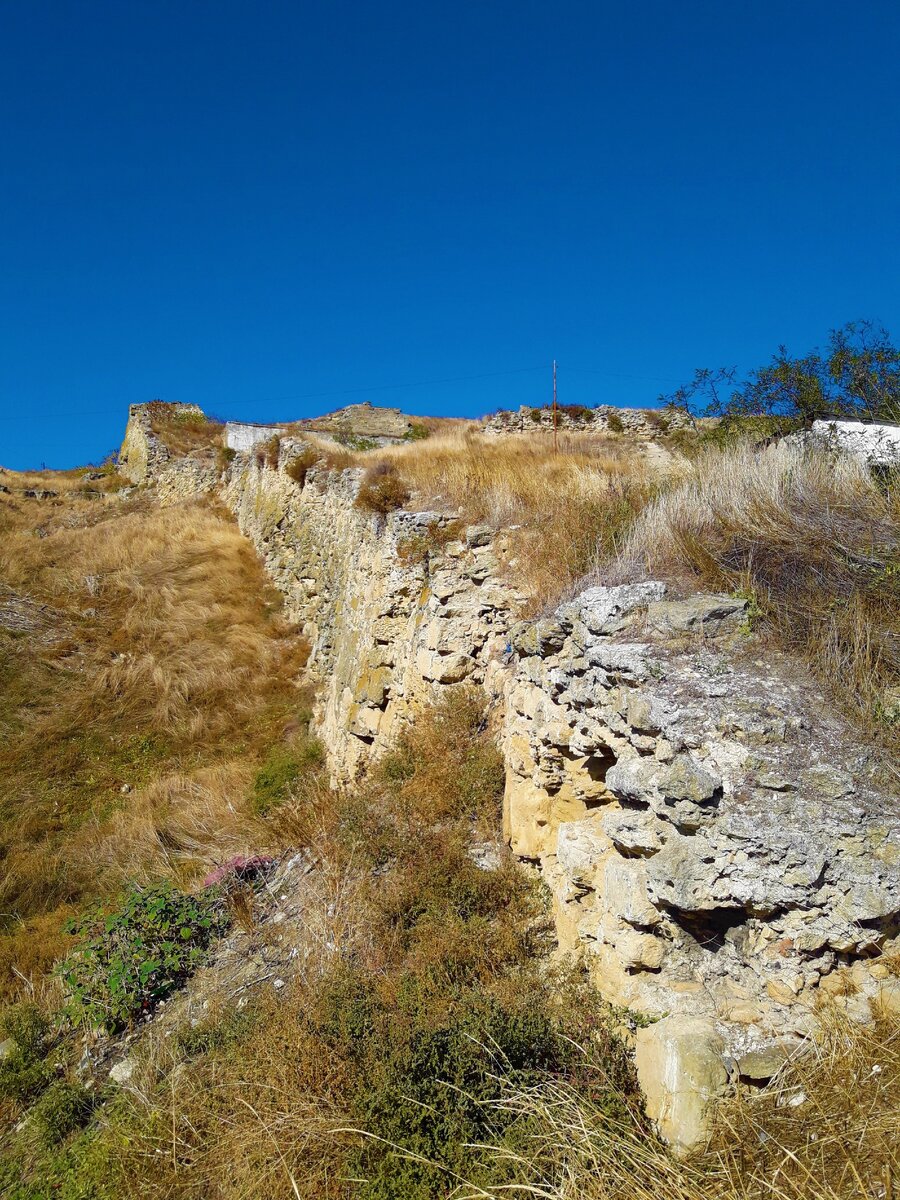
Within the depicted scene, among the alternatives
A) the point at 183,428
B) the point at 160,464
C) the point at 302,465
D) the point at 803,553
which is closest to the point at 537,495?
the point at 803,553

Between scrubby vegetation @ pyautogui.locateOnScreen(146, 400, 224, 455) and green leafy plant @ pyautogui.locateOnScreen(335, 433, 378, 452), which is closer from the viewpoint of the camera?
green leafy plant @ pyautogui.locateOnScreen(335, 433, 378, 452)

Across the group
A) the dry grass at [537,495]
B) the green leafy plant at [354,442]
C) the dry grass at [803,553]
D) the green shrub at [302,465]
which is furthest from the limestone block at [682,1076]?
the green leafy plant at [354,442]

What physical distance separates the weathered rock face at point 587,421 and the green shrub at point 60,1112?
18.2 metres

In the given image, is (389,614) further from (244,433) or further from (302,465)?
(244,433)

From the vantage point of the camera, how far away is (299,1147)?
3125 millimetres

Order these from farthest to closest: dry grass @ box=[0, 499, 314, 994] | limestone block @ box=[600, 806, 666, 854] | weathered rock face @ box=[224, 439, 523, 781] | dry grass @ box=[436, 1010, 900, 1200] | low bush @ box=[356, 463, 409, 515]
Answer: low bush @ box=[356, 463, 409, 515], dry grass @ box=[0, 499, 314, 994], weathered rock face @ box=[224, 439, 523, 781], limestone block @ box=[600, 806, 666, 854], dry grass @ box=[436, 1010, 900, 1200]

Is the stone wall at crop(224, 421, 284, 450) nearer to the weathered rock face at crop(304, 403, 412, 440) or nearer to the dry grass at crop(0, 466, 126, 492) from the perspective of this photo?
the weathered rock face at crop(304, 403, 412, 440)

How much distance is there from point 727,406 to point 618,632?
23.5 feet

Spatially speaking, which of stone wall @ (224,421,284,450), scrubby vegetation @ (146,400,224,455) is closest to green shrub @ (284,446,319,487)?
stone wall @ (224,421,284,450)

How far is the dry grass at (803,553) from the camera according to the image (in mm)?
3699

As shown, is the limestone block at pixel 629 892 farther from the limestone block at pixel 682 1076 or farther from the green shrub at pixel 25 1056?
the green shrub at pixel 25 1056

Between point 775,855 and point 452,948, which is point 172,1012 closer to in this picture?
point 452,948

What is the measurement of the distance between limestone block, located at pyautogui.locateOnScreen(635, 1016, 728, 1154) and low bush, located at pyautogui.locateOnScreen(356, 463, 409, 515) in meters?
8.03

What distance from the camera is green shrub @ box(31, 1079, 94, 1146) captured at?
4.33 m
